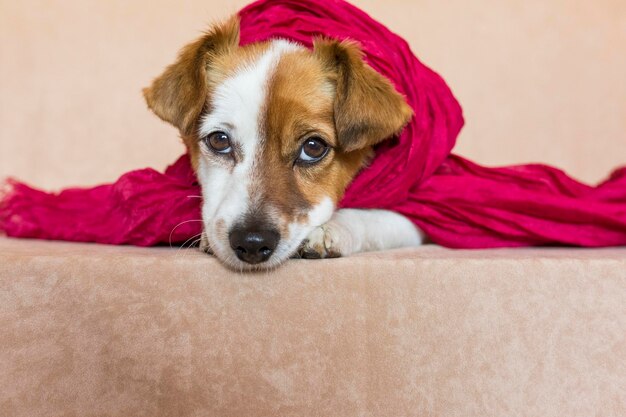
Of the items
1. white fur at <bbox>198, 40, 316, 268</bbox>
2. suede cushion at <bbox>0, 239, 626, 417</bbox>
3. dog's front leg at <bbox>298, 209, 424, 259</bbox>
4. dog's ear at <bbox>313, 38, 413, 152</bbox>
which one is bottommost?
suede cushion at <bbox>0, 239, 626, 417</bbox>

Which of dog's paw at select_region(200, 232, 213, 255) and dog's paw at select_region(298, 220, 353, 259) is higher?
dog's paw at select_region(298, 220, 353, 259)

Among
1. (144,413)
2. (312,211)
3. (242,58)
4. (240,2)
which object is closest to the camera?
(144,413)

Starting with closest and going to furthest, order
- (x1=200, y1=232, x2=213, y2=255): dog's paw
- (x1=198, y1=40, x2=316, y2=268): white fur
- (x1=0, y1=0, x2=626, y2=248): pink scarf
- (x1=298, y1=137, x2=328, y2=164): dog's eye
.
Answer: (x1=198, y1=40, x2=316, y2=268): white fur → (x1=200, y1=232, x2=213, y2=255): dog's paw → (x1=298, y1=137, x2=328, y2=164): dog's eye → (x1=0, y1=0, x2=626, y2=248): pink scarf

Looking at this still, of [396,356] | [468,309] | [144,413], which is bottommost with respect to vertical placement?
[144,413]

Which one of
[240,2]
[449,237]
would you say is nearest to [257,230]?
[449,237]

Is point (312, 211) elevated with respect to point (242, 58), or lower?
lower

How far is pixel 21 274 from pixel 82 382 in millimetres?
355

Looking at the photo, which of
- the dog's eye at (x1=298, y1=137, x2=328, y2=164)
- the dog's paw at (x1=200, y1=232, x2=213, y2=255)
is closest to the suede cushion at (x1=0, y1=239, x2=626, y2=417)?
the dog's paw at (x1=200, y1=232, x2=213, y2=255)

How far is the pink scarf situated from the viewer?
261 centimetres

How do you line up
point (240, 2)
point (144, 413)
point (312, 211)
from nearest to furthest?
point (144, 413) → point (312, 211) → point (240, 2)

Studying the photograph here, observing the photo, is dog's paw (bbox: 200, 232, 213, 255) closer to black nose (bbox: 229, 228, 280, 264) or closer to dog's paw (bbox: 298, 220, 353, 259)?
black nose (bbox: 229, 228, 280, 264)

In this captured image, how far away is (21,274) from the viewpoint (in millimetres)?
2000

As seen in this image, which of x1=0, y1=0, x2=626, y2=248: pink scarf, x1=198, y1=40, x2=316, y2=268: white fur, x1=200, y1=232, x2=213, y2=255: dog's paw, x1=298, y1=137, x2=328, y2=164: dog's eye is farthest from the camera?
x1=0, y1=0, x2=626, y2=248: pink scarf

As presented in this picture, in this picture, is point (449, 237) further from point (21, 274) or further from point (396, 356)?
point (21, 274)
